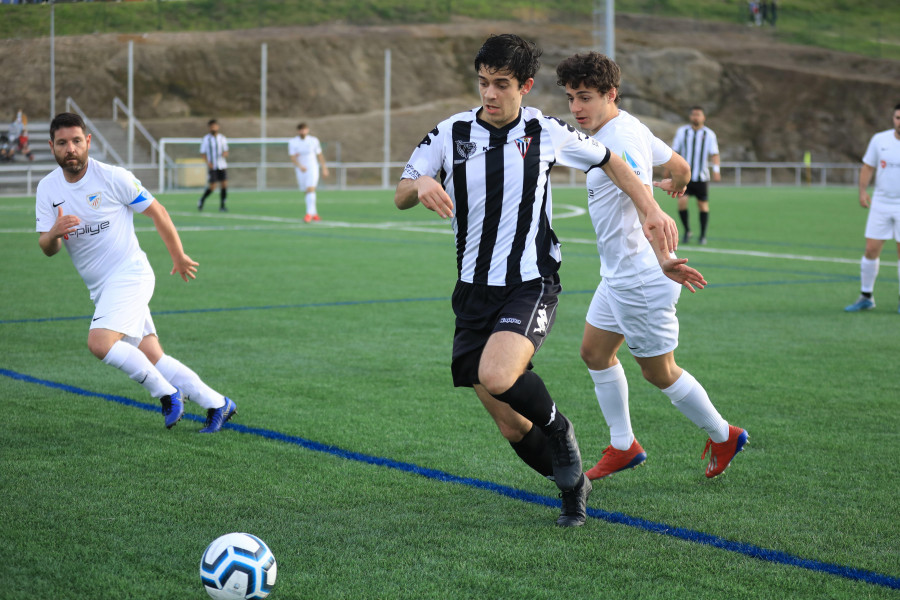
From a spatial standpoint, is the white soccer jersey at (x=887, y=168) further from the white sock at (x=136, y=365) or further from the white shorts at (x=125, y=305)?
the white sock at (x=136, y=365)

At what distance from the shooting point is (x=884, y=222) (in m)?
10.7

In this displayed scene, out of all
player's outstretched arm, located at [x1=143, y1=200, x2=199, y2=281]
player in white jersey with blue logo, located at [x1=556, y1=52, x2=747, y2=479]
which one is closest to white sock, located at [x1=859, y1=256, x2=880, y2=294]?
player in white jersey with blue logo, located at [x1=556, y1=52, x2=747, y2=479]

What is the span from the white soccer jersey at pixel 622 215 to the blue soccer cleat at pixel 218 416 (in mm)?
2299

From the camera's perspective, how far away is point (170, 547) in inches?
157

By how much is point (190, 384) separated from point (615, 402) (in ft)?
7.79

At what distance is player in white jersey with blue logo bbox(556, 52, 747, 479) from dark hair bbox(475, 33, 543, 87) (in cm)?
57

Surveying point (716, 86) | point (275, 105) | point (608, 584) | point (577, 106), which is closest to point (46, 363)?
point (577, 106)

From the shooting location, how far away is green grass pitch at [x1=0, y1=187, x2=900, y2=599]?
376 cm

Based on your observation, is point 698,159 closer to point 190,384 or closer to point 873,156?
point 873,156

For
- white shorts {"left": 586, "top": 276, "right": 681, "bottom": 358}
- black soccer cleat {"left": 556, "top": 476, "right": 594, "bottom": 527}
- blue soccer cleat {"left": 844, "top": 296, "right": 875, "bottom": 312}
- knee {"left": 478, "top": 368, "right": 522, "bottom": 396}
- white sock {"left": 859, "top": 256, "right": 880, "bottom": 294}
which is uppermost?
white shorts {"left": 586, "top": 276, "right": 681, "bottom": 358}

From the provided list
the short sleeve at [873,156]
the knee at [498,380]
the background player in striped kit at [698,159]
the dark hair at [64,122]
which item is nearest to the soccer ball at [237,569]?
the knee at [498,380]

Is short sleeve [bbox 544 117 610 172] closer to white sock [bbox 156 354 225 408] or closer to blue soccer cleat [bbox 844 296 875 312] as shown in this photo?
white sock [bbox 156 354 225 408]

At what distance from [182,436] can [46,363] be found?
2.44 m

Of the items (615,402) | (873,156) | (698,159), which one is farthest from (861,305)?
(698,159)
